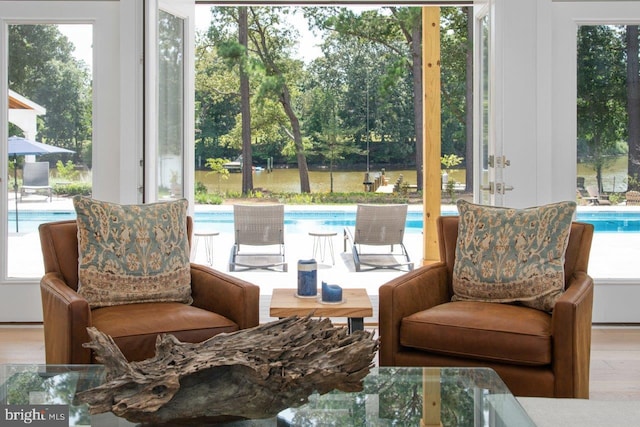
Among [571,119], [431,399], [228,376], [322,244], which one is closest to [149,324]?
[228,376]

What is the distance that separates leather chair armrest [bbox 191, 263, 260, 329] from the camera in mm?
3059

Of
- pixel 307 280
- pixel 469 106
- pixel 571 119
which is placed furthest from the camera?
pixel 469 106

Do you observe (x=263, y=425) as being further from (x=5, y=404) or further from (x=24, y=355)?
(x=24, y=355)

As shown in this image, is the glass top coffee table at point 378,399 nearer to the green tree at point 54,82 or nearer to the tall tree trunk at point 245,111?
the green tree at point 54,82

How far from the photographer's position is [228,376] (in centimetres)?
179

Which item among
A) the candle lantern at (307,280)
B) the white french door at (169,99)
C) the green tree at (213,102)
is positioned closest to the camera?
the candle lantern at (307,280)

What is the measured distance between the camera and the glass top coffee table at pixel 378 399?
188 centimetres

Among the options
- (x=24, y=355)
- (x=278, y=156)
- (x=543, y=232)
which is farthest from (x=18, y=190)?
(x=278, y=156)

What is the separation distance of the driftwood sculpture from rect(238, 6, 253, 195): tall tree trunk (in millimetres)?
9162

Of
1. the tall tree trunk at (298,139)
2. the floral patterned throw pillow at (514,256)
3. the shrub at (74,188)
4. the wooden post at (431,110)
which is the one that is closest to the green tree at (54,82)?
the shrub at (74,188)

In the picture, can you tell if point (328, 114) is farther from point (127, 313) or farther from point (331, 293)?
point (127, 313)

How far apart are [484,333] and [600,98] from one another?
2422mm

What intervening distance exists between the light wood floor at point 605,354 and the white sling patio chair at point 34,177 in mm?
893

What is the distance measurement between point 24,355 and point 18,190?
4.09 feet
